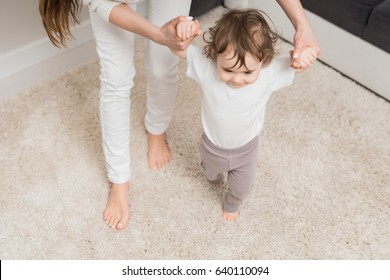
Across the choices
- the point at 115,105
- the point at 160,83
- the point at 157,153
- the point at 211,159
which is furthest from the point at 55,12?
the point at 157,153

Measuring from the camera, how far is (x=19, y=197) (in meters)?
1.56

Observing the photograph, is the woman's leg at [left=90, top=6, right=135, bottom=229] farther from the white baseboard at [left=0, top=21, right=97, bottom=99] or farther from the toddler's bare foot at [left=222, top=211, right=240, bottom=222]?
the white baseboard at [left=0, top=21, right=97, bottom=99]

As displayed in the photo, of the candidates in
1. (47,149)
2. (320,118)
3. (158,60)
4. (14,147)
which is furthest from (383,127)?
(14,147)

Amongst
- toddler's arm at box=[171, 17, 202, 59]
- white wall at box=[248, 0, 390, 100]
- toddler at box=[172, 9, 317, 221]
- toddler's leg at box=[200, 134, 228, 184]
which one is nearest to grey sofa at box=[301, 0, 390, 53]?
white wall at box=[248, 0, 390, 100]

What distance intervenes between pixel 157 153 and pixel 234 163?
1.32 feet

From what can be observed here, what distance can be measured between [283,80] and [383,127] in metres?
0.76

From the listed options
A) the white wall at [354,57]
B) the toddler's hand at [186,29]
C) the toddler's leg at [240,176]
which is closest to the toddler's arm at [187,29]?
the toddler's hand at [186,29]

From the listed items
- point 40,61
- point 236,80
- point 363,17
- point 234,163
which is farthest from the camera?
point 40,61

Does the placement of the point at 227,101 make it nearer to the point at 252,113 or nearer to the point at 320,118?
the point at 252,113

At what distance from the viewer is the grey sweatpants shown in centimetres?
130

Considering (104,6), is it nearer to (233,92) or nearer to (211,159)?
(233,92)

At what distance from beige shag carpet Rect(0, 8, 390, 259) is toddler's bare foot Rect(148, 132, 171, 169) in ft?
0.08

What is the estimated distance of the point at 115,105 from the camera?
1334 millimetres

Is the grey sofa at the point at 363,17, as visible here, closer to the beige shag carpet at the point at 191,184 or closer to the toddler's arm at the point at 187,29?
the beige shag carpet at the point at 191,184
